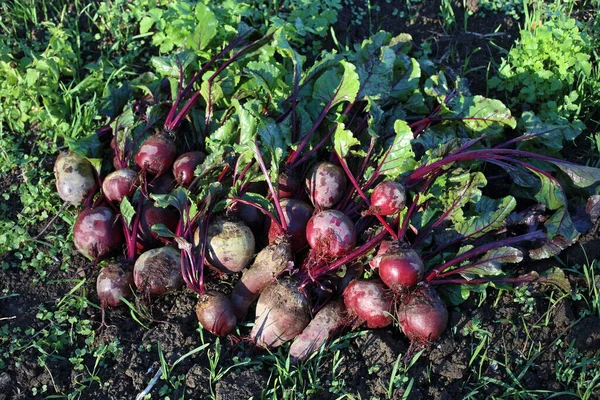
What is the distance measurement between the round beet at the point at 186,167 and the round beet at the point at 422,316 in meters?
1.49

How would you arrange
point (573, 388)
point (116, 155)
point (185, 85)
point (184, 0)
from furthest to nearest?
point (184, 0) < point (185, 85) < point (116, 155) < point (573, 388)

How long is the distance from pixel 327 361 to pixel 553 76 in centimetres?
274

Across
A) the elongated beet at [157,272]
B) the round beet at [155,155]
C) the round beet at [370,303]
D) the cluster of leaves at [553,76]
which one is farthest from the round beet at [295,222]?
the cluster of leaves at [553,76]

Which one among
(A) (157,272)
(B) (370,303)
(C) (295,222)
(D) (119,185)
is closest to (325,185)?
(C) (295,222)

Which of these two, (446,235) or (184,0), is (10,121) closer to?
(184,0)

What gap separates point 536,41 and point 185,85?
8.46 ft

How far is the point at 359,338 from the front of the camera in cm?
360

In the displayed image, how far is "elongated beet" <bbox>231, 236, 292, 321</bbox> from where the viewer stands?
11.7 feet

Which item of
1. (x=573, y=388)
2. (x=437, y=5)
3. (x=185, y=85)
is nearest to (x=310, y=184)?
(x=185, y=85)

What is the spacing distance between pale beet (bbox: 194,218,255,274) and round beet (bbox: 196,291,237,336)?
0.68 ft

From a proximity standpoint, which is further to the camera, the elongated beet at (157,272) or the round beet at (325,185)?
the round beet at (325,185)

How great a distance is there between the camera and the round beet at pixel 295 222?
3725 mm

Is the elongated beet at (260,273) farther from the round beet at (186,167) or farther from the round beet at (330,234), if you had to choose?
the round beet at (186,167)

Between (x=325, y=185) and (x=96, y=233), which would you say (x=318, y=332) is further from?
(x=96, y=233)
